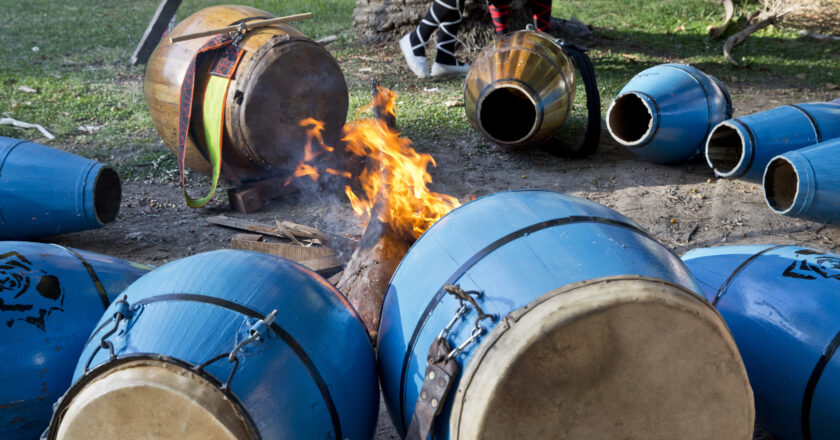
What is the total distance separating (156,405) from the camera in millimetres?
1649

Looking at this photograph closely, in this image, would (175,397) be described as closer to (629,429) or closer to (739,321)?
(629,429)

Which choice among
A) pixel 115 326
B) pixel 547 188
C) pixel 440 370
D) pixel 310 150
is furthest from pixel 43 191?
pixel 547 188

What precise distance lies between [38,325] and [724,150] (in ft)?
15.9

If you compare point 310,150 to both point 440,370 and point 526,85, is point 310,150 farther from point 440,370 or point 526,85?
point 440,370

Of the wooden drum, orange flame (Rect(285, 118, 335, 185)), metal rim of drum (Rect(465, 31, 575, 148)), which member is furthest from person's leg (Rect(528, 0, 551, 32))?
orange flame (Rect(285, 118, 335, 185))

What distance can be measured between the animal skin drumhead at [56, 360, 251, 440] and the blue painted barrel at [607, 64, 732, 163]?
433cm

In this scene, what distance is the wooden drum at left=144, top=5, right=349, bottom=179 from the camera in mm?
4375

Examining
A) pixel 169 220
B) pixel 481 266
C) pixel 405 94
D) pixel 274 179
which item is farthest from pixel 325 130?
pixel 481 266

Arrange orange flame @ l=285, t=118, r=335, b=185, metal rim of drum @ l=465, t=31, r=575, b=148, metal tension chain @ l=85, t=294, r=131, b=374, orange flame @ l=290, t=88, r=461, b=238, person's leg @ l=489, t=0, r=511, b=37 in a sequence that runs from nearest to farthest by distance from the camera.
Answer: metal tension chain @ l=85, t=294, r=131, b=374 → orange flame @ l=290, t=88, r=461, b=238 → orange flame @ l=285, t=118, r=335, b=185 → metal rim of drum @ l=465, t=31, r=575, b=148 → person's leg @ l=489, t=0, r=511, b=37

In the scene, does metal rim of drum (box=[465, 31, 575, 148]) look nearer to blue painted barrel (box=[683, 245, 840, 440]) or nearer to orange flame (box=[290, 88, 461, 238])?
orange flame (box=[290, 88, 461, 238])

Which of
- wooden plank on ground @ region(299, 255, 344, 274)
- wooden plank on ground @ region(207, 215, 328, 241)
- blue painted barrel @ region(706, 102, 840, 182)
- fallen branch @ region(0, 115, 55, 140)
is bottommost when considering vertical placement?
fallen branch @ region(0, 115, 55, 140)

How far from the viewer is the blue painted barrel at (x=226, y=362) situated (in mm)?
1649

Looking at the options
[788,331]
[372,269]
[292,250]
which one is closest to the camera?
[788,331]

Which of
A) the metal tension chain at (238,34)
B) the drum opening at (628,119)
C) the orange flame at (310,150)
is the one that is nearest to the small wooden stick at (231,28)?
the metal tension chain at (238,34)
